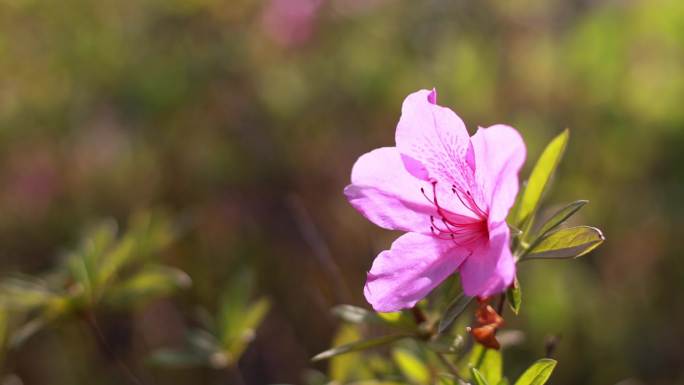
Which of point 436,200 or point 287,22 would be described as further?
point 287,22

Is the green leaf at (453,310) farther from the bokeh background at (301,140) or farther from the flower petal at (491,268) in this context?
the bokeh background at (301,140)

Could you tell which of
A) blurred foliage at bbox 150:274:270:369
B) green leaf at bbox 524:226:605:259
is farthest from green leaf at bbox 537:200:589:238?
blurred foliage at bbox 150:274:270:369

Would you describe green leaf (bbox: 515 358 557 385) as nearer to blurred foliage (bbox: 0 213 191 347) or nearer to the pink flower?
the pink flower

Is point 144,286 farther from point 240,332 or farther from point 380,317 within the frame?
point 380,317

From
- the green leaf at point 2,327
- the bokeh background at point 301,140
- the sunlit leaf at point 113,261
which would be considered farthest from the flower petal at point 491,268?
the bokeh background at point 301,140

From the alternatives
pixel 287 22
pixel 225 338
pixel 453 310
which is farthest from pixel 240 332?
pixel 287 22

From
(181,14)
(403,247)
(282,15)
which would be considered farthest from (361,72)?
(403,247)

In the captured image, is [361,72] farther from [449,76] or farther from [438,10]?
[438,10]
